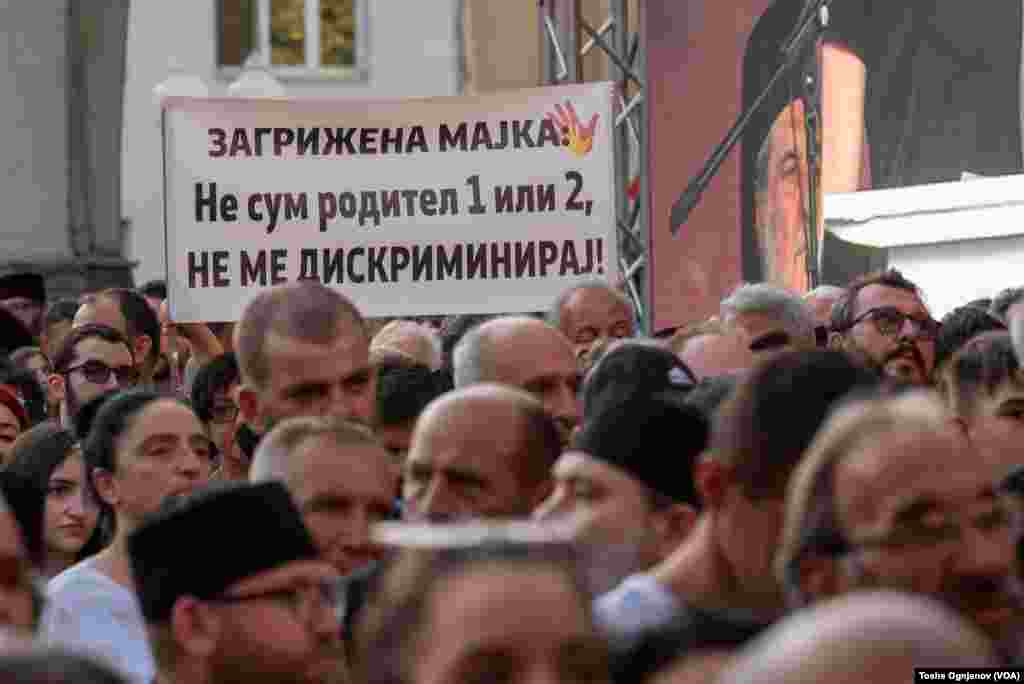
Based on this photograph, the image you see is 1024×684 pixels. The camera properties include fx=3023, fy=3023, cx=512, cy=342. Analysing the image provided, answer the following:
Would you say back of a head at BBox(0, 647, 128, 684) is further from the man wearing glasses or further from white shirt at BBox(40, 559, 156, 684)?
the man wearing glasses

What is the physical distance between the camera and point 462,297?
11227mm

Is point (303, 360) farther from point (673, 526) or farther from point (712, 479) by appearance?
point (712, 479)

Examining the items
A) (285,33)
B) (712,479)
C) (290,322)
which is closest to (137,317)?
(290,322)

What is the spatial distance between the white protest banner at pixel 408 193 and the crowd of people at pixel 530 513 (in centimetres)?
200

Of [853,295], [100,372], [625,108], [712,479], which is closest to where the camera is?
[712,479]

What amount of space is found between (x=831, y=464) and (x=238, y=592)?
1182mm

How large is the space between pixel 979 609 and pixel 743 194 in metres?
7.94

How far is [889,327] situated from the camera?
9234mm

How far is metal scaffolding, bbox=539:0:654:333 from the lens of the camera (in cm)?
1184

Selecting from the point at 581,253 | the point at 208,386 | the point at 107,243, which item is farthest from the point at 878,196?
the point at 107,243

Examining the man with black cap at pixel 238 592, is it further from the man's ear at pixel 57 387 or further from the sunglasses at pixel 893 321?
the man's ear at pixel 57 387

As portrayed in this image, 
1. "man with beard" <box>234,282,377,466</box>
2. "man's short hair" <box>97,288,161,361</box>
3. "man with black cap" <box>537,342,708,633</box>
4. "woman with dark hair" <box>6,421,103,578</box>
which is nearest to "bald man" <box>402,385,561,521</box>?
"man with black cap" <box>537,342,708,633</box>

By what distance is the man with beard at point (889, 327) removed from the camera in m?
9.08

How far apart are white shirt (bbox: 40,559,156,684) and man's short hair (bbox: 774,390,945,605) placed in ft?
7.40
